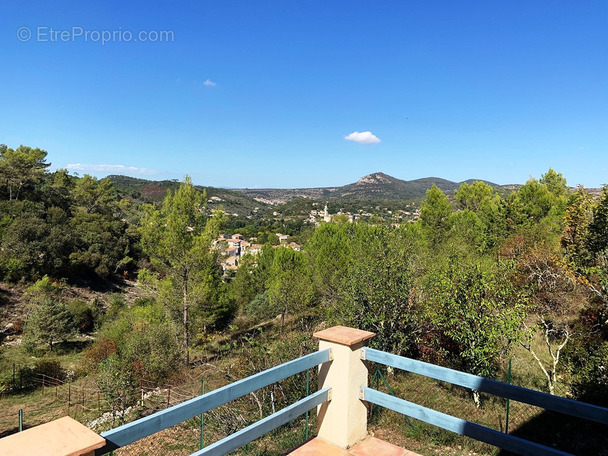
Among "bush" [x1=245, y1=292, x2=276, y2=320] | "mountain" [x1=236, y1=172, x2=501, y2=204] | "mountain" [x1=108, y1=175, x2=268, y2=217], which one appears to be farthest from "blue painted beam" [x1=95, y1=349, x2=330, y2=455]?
"mountain" [x1=236, y1=172, x2=501, y2=204]

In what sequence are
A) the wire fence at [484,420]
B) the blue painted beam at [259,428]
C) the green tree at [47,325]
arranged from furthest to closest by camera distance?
the green tree at [47,325] < the wire fence at [484,420] < the blue painted beam at [259,428]

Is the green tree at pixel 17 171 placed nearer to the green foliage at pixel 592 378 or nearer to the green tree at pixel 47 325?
the green tree at pixel 47 325

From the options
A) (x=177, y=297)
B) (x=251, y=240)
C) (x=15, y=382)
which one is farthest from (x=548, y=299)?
(x=251, y=240)

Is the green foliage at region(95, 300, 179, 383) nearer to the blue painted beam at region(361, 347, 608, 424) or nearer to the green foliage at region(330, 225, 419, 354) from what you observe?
the green foliage at region(330, 225, 419, 354)

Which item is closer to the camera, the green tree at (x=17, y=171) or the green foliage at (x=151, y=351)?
the green foliage at (x=151, y=351)

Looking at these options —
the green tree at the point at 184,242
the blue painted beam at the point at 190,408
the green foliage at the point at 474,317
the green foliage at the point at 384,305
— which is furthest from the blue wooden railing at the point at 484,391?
the green tree at the point at 184,242

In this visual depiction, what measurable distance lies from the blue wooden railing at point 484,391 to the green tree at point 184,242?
1403 centimetres

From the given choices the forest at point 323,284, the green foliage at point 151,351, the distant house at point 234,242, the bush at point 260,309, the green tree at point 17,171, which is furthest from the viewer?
the distant house at point 234,242

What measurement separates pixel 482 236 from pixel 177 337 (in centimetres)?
1869

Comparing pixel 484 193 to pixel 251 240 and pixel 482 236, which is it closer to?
pixel 482 236

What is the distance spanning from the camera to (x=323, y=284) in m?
20.2

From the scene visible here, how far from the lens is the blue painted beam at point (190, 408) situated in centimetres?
154

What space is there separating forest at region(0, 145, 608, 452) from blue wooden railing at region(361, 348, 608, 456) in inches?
179

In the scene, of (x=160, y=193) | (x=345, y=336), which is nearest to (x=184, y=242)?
(x=345, y=336)
